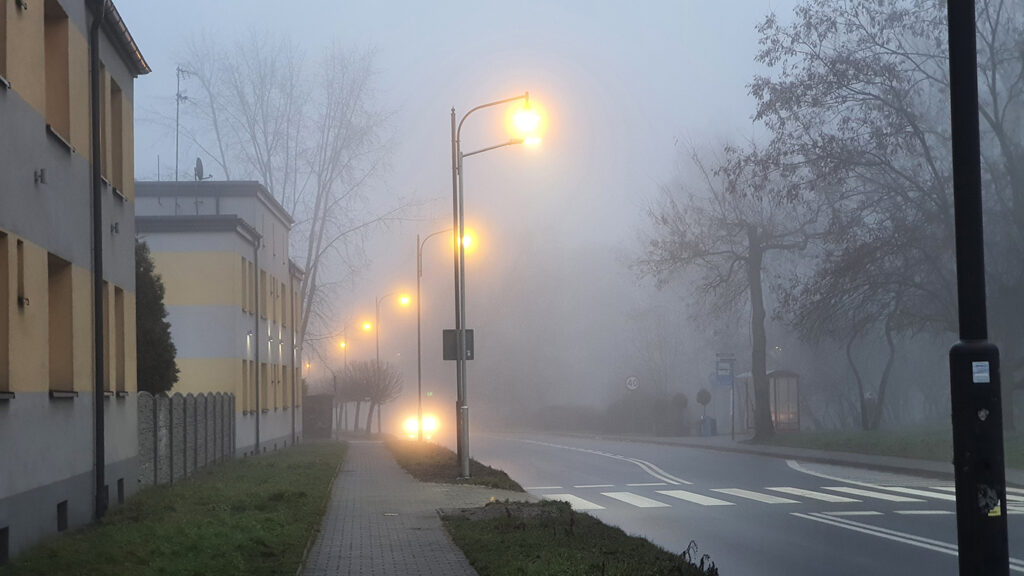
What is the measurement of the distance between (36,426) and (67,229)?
10.2 feet

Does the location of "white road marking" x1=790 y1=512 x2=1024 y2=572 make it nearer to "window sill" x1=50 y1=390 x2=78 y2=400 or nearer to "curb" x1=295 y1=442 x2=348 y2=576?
"curb" x1=295 y1=442 x2=348 y2=576

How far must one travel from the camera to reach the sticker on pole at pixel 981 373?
660cm

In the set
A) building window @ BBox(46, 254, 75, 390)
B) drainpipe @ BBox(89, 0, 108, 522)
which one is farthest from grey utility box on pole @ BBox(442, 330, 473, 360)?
building window @ BBox(46, 254, 75, 390)

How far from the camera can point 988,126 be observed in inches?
1318

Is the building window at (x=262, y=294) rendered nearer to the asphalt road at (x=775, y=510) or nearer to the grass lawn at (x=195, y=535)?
the asphalt road at (x=775, y=510)

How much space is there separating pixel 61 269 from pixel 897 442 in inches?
1069

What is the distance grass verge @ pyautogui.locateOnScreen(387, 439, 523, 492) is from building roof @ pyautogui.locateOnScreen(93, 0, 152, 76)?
9839 millimetres

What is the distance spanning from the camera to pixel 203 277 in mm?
37875

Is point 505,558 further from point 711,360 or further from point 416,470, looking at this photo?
point 711,360

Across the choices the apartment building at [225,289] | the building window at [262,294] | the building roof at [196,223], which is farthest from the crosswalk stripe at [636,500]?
the building window at [262,294]

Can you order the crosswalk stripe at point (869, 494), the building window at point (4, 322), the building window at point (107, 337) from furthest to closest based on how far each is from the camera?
the crosswalk stripe at point (869, 494) < the building window at point (107, 337) < the building window at point (4, 322)

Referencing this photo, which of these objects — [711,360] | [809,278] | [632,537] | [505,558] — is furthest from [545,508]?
[711,360]

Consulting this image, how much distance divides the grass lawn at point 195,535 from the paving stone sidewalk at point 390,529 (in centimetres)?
31

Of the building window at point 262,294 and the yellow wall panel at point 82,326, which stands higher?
the building window at point 262,294
